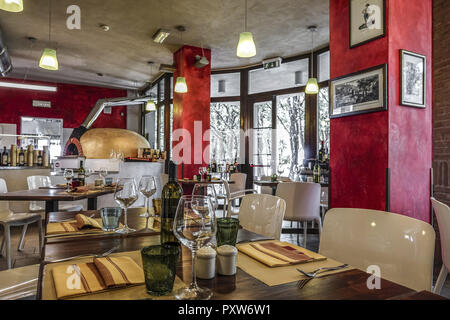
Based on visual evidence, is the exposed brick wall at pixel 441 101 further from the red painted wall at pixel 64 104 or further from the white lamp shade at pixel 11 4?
the red painted wall at pixel 64 104

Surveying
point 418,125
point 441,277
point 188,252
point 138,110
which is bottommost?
point 441,277

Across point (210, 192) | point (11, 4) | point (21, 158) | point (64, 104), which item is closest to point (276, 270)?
point (210, 192)

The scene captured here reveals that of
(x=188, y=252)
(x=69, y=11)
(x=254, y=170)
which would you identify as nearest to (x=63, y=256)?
(x=188, y=252)

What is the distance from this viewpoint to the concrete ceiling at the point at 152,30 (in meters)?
4.48

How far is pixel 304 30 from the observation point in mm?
5211

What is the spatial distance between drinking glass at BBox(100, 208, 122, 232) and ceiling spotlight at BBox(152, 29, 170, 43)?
4541 millimetres

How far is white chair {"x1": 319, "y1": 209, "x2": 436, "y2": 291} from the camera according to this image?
3.38 ft

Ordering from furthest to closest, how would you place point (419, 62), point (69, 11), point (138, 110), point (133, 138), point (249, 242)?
point (138, 110), point (133, 138), point (69, 11), point (419, 62), point (249, 242)

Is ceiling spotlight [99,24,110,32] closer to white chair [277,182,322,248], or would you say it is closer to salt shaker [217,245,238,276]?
white chair [277,182,322,248]

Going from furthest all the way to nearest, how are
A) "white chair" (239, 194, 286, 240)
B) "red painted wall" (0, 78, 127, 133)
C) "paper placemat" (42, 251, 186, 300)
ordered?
1. "red painted wall" (0, 78, 127, 133)
2. "white chair" (239, 194, 286, 240)
3. "paper placemat" (42, 251, 186, 300)

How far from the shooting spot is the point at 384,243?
1154 mm

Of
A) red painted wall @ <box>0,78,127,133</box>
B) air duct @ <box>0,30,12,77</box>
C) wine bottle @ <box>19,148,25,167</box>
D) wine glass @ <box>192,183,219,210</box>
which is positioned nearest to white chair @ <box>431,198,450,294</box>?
wine glass @ <box>192,183,219,210</box>

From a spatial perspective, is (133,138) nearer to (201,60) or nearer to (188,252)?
(201,60)
